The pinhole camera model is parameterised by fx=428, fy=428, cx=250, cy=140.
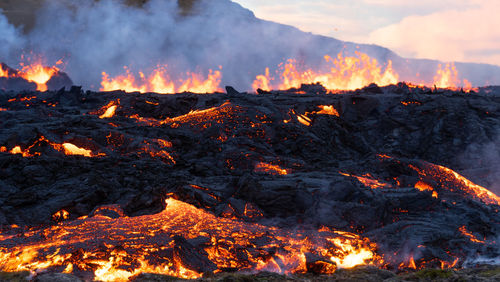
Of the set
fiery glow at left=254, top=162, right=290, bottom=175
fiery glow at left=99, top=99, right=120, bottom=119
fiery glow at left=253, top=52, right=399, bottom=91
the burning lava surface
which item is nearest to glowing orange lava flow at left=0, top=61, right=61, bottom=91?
fiery glow at left=253, top=52, right=399, bottom=91

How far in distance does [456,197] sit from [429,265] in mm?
4606

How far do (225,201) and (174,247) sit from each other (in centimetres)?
300

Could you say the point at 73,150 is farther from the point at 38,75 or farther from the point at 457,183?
the point at 38,75

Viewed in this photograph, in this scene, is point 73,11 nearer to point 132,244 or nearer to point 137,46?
point 137,46

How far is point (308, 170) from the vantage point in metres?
12.8

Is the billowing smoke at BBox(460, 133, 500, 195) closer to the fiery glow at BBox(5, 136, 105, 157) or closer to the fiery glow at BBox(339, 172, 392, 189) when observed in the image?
the fiery glow at BBox(339, 172, 392, 189)

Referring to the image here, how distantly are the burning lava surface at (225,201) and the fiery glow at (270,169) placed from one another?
2.3 inches

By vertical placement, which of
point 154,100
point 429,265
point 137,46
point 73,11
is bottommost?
point 429,265

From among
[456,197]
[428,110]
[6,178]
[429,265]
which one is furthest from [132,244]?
[428,110]

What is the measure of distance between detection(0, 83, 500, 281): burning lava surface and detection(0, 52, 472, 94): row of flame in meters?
48.0

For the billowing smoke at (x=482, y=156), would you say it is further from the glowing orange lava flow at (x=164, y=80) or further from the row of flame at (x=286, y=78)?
the glowing orange lava flow at (x=164, y=80)

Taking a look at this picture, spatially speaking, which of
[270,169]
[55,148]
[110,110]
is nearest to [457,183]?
[270,169]

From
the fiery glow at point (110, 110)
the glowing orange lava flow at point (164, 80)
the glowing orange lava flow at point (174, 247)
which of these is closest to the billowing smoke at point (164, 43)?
the glowing orange lava flow at point (164, 80)

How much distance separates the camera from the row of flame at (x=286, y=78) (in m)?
69.5
